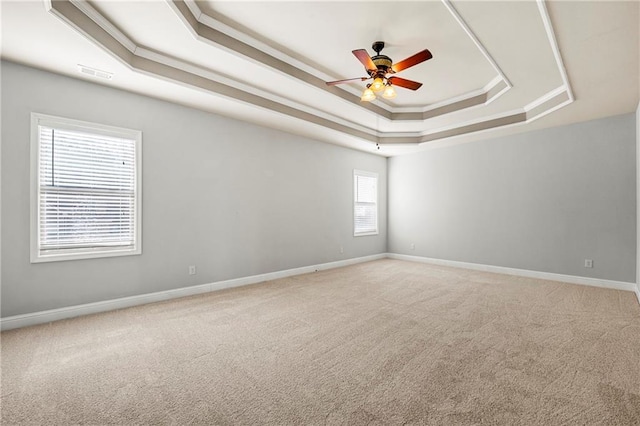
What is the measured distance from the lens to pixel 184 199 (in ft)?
13.8

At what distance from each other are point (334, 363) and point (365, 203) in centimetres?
518

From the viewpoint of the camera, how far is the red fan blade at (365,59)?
280 centimetres

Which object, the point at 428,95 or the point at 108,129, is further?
the point at 428,95

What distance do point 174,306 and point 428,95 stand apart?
497cm

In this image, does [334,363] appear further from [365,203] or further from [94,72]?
[365,203]

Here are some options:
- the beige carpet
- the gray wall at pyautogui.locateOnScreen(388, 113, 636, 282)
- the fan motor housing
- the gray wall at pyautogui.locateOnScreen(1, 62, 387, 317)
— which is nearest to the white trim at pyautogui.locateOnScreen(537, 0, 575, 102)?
the fan motor housing

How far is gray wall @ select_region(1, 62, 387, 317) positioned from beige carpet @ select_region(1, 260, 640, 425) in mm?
468

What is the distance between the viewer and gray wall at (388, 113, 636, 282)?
4602 millimetres

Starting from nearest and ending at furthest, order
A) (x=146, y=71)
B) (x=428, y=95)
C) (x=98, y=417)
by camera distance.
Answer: (x=98, y=417), (x=146, y=71), (x=428, y=95)

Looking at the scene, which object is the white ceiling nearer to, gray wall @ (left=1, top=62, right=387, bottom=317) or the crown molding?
the crown molding

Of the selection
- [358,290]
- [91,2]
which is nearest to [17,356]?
[91,2]

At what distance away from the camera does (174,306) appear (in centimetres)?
374

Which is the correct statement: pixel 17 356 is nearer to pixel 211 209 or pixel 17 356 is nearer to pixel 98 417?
pixel 98 417

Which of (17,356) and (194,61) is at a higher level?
(194,61)
